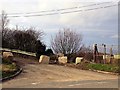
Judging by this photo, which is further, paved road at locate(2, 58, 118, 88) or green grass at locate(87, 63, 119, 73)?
green grass at locate(87, 63, 119, 73)

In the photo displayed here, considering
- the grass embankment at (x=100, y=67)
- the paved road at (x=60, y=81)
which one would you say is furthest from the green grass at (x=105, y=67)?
the paved road at (x=60, y=81)

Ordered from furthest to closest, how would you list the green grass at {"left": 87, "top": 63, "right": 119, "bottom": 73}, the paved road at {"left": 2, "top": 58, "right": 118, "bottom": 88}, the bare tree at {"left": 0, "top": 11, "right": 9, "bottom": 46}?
the bare tree at {"left": 0, "top": 11, "right": 9, "bottom": 46}, the green grass at {"left": 87, "top": 63, "right": 119, "bottom": 73}, the paved road at {"left": 2, "top": 58, "right": 118, "bottom": 88}

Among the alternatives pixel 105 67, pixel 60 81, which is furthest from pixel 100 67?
pixel 60 81

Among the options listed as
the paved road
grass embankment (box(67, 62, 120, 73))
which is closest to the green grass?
grass embankment (box(67, 62, 120, 73))

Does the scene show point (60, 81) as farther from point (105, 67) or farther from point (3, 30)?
point (3, 30)

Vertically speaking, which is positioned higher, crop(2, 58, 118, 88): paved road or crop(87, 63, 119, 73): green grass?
crop(87, 63, 119, 73): green grass

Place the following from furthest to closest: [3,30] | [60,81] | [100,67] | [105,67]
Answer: [3,30], [100,67], [105,67], [60,81]

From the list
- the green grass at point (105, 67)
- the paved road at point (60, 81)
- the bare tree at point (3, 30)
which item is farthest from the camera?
the bare tree at point (3, 30)

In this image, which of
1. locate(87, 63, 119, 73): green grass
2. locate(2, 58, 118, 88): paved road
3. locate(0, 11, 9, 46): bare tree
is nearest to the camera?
locate(2, 58, 118, 88): paved road

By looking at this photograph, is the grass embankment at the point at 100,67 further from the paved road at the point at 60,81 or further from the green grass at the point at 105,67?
the paved road at the point at 60,81

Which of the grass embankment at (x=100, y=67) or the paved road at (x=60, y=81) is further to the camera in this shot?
the grass embankment at (x=100, y=67)

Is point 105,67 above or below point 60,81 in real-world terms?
above

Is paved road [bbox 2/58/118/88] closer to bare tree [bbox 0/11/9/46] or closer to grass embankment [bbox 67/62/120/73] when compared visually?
grass embankment [bbox 67/62/120/73]

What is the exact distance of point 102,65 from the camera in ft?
85.1
